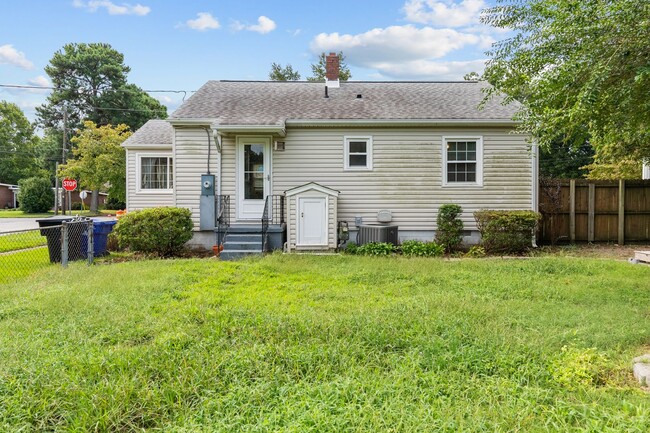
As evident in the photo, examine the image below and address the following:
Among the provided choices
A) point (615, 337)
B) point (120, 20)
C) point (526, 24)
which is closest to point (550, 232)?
point (526, 24)

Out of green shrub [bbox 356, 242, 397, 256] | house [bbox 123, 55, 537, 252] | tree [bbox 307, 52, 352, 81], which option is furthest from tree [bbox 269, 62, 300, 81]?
green shrub [bbox 356, 242, 397, 256]

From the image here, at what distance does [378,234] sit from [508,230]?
9.87ft

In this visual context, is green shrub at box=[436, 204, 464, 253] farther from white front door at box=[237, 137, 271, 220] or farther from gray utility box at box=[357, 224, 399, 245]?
white front door at box=[237, 137, 271, 220]

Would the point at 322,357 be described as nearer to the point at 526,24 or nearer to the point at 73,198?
the point at 526,24

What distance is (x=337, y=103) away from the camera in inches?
440

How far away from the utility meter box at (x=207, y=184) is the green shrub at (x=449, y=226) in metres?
5.78

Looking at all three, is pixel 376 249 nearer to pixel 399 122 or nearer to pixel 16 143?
pixel 399 122

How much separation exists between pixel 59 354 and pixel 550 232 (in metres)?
11.2

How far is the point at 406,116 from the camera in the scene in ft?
33.6

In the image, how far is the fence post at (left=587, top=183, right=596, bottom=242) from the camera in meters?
10.6

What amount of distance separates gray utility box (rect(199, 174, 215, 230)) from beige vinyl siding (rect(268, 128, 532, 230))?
5.28 feet

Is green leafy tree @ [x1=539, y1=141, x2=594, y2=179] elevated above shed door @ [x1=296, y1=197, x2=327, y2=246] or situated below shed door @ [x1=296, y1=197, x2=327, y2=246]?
above

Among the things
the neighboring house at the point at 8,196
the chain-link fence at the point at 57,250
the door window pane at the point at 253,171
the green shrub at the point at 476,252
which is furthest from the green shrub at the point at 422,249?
the neighboring house at the point at 8,196

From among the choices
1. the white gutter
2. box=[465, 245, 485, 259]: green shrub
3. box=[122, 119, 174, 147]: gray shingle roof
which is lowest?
box=[465, 245, 485, 259]: green shrub
